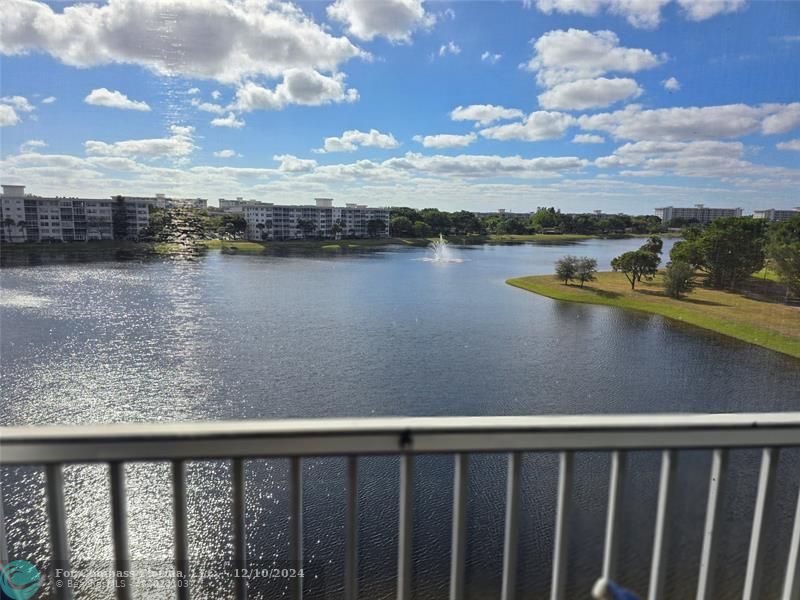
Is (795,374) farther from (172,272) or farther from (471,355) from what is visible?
(172,272)

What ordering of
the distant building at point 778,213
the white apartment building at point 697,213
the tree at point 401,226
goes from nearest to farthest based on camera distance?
1. the distant building at point 778,213
2. the white apartment building at point 697,213
3. the tree at point 401,226

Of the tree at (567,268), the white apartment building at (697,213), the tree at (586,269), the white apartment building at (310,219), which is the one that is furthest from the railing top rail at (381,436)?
the tree at (567,268)

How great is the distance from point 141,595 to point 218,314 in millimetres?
13741

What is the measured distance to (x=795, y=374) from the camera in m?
9.01

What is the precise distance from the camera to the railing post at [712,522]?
28.7 inches

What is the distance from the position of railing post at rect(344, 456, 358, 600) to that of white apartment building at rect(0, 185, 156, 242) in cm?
879

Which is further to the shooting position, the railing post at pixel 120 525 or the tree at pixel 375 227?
the tree at pixel 375 227

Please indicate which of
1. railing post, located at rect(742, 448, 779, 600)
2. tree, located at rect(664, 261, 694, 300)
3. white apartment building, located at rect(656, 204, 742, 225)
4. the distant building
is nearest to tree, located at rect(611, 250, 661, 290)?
tree, located at rect(664, 261, 694, 300)

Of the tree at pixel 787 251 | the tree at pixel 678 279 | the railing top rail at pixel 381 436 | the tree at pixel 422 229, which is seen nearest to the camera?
the railing top rail at pixel 381 436

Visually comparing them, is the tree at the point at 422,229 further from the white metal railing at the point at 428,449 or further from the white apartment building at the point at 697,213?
the white metal railing at the point at 428,449

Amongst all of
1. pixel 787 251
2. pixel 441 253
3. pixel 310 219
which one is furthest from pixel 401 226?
pixel 787 251

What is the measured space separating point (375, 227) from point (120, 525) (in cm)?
2477

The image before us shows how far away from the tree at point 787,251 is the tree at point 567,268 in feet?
35.5

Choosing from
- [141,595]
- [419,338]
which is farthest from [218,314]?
[141,595]
